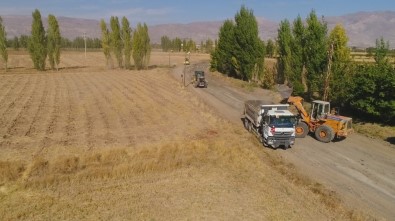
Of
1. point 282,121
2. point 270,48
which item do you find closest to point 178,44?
point 270,48

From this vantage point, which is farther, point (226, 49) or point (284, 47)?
point (226, 49)

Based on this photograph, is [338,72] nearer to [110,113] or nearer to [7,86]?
[110,113]

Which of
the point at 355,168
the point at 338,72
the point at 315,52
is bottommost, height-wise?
the point at 355,168

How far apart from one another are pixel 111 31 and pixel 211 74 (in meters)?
24.5

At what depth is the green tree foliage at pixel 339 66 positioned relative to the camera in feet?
115

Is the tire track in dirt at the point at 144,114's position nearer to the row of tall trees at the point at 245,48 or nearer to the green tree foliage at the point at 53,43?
the row of tall trees at the point at 245,48

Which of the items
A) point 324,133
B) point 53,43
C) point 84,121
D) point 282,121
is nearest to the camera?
point 282,121

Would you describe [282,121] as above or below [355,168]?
above

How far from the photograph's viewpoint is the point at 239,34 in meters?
58.4

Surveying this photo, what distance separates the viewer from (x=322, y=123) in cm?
2728

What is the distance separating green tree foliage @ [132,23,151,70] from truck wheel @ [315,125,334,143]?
56.1 m

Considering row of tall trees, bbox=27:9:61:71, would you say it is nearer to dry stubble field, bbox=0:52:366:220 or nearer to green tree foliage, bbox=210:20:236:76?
green tree foliage, bbox=210:20:236:76

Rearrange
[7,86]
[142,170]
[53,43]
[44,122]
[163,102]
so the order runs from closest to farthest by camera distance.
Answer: [142,170] < [44,122] < [163,102] < [7,86] < [53,43]

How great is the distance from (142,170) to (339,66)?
25156 millimetres
